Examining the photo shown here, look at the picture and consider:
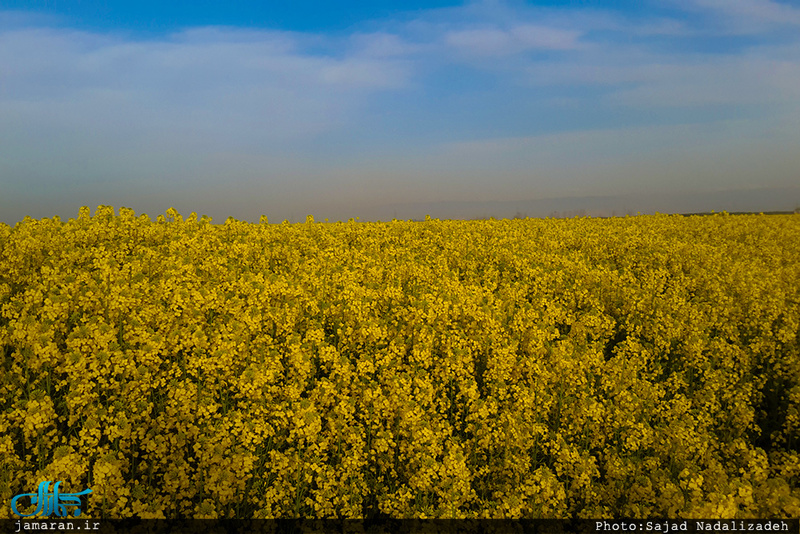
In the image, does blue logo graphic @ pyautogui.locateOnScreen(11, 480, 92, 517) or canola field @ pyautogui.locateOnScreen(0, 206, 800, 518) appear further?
canola field @ pyautogui.locateOnScreen(0, 206, 800, 518)

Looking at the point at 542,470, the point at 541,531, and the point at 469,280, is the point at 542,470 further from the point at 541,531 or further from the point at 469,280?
the point at 469,280

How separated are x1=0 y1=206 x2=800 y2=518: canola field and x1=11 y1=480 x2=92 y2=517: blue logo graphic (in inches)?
5.6

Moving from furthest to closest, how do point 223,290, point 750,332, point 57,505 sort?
point 750,332 < point 223,290 < point 57,505

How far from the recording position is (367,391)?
9180 millimetres

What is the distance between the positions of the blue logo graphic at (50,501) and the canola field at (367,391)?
5.6 inches

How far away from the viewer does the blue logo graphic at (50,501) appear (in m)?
7.26

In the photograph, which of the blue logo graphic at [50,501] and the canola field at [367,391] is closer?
the blue logo graphic at [50,501]

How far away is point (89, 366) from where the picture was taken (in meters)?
8.85

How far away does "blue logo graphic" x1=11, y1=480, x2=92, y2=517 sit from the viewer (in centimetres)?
726

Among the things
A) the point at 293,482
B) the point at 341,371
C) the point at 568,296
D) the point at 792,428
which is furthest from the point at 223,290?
the point at 792,428

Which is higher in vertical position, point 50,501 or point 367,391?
point 367,391

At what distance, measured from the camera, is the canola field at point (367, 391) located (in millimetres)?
8102

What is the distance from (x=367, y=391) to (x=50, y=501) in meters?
5.14

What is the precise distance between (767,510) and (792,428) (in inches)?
178
